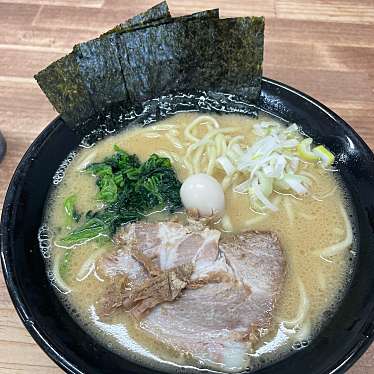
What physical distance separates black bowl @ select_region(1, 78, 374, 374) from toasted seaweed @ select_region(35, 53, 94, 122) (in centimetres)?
8

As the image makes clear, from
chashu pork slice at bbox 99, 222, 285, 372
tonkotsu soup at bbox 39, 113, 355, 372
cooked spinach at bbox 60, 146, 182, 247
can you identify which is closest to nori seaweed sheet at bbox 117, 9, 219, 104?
tonkotsu soup at bbox 39, 113, 355, 372

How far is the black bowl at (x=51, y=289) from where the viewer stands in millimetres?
1628

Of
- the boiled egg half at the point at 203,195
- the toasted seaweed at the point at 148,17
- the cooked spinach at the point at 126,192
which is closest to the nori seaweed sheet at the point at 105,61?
the toasted seaweed at the point at 148,17

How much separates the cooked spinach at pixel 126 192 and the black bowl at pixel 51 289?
0.65ft

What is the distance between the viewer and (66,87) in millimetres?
2332

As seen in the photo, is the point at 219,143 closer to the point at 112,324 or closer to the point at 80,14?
the point at 112,324

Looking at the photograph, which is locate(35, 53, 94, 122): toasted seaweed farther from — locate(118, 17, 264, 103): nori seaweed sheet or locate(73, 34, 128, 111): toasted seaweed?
locate(118, 17, 264, 103): nori seaweed sheet

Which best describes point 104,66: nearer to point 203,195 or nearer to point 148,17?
point 148,17

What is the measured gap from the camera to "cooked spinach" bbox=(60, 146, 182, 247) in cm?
208

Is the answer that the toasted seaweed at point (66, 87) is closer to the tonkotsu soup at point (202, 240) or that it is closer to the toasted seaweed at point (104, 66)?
the toasted seaweed at point (104, 66)

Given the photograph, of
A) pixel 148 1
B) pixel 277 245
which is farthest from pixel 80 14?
pixel 277 245

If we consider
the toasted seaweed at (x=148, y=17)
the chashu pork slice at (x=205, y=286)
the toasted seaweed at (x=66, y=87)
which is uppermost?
the toasted seaweed at (x=148, y=17)

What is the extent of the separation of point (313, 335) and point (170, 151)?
1161mm

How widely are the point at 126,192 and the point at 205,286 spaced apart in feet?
2.05
